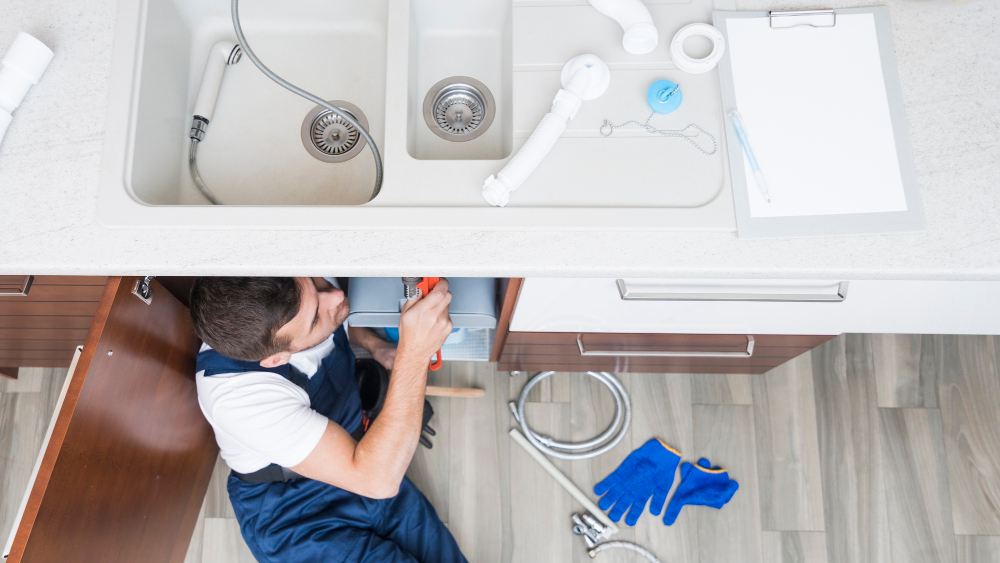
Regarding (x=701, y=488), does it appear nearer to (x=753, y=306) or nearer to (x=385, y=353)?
(x=753, y=306)

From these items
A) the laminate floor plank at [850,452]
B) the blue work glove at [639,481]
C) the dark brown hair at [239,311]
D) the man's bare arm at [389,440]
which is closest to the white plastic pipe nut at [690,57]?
the man's bare arm at [389,440]

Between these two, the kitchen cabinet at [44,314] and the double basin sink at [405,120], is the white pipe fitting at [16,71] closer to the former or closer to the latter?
the double basin sink at [405,120]

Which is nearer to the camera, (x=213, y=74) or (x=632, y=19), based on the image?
(x=632, y=19)

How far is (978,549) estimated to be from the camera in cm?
153

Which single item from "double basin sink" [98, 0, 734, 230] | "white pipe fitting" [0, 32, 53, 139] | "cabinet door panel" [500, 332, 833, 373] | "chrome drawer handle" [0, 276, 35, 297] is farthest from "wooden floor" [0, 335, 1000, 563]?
"white pipe fitting" [0, 32, 53, 139]

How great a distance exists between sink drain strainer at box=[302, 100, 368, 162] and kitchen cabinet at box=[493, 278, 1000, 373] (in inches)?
13.9

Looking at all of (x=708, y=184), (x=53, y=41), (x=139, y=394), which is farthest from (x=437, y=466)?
(x=53, y=41)

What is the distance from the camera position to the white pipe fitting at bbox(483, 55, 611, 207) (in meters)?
0.76

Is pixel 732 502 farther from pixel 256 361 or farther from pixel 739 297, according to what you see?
pixel 256 361

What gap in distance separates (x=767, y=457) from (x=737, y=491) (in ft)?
0.40

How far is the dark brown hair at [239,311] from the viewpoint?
36.9 inches

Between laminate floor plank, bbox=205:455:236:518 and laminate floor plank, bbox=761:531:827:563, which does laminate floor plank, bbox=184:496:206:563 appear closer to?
laminate floor plank, bbox=205:455:236:518

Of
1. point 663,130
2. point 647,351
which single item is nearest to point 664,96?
point 663,130

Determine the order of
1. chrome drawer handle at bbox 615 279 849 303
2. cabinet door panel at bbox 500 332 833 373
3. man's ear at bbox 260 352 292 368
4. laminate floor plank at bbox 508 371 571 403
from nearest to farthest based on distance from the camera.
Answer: chrome drawer handle at bbox 615 279 849 303, man's ear at bbox 260 352 292 368, cabinet door panel at bbox 500 332 833 373, laminate floor plank at bbox 508 371 571 403
